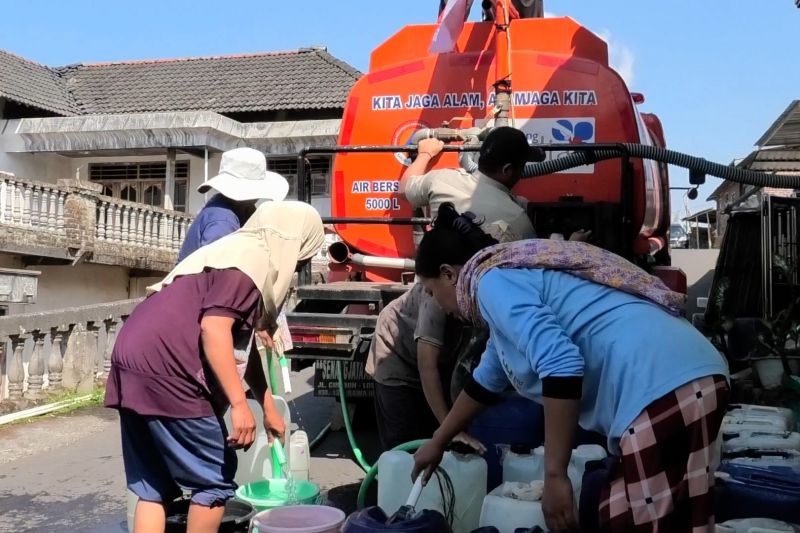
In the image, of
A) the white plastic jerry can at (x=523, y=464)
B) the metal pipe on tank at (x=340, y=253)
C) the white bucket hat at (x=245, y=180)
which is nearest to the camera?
the white plastic jerry can at (x=523, y=464)

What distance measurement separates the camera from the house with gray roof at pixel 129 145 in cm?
1431

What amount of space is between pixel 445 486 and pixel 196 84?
20.6m

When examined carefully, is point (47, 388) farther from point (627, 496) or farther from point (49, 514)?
point (627, 496)

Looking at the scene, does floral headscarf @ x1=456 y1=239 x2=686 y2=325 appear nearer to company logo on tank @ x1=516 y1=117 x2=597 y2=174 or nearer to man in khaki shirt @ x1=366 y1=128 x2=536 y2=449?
man in khaki shirt @ x1=366 y1=128 x2=536 y2=449

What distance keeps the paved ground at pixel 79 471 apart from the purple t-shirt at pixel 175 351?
5.62ft

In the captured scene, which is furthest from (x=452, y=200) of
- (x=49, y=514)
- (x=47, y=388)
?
(x=47, y=388)

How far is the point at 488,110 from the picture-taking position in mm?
4977

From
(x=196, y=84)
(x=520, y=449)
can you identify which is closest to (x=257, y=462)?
(x=520, y=449)

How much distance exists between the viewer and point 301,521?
9.00 feet

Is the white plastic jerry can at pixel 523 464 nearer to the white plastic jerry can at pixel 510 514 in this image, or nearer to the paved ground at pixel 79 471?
the white plastic jerry can at pixel 510 514

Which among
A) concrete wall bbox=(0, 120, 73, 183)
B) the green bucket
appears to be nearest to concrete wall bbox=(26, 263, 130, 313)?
concrete wall bbox=(0, 120, 73, 183)

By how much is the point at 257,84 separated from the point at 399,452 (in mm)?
18947

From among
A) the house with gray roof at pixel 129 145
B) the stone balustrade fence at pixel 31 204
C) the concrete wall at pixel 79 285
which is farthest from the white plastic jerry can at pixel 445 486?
the concrete wall at pixel 79 285

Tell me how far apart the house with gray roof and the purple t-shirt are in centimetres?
1137
